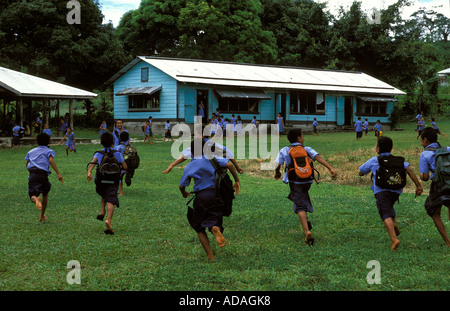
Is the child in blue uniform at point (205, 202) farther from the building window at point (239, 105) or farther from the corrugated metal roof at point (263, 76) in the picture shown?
the building window at point (239, 105)

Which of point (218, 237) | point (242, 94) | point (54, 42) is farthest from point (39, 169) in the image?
point (54, 42)

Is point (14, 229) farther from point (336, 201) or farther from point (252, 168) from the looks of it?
point (252, 168)

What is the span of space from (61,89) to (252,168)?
17.5 meters

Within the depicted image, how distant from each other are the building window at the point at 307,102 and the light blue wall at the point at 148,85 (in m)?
9.71

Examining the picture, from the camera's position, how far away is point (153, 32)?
46000mm

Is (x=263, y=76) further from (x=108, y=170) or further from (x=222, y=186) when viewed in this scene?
(x=222, y=186)

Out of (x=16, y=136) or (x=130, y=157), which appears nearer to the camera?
(x=130, y=157)

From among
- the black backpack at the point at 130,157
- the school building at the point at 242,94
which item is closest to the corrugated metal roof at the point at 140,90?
the school building at the point at 242,94

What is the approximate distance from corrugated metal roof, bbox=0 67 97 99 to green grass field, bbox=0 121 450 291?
16.7 metres

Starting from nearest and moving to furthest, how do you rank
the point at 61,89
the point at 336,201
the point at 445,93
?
the point at 336,201
the point at 61,89
the point at 445,93

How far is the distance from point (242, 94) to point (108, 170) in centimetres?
2785

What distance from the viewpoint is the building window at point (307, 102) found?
129 feet

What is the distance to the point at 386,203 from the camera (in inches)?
278
